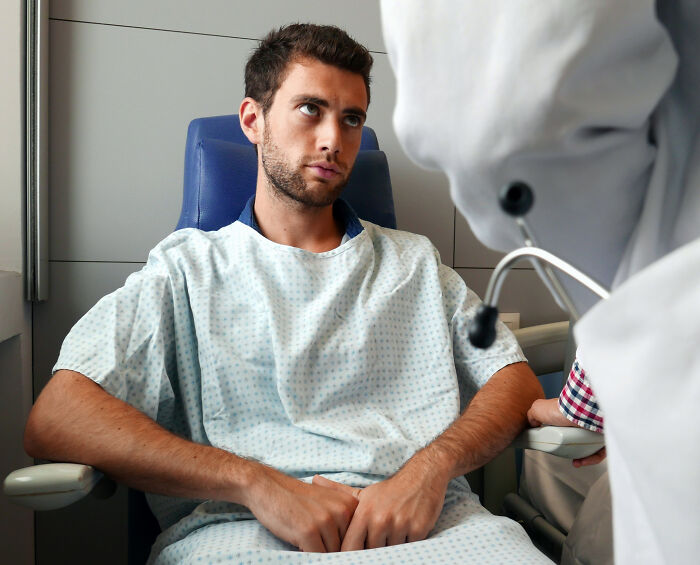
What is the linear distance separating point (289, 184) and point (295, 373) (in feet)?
1.50

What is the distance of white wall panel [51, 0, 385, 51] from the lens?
5.92ft

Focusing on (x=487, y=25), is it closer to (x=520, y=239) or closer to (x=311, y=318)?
(x=520, y=239)

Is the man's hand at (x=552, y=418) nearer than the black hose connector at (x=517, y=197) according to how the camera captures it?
No

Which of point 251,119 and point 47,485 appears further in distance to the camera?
point 251,119

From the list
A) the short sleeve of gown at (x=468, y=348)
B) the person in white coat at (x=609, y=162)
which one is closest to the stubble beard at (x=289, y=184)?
the short sleeve of gown at (x=468, y=348)

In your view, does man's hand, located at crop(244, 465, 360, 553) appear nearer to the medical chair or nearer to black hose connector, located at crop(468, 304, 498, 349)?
the medical chair

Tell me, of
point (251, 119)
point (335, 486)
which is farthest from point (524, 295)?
point (335, 486)

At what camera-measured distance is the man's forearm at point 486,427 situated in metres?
1.24

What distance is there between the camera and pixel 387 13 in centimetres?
43

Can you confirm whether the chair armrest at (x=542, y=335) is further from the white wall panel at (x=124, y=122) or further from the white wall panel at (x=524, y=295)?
the white wall panel at (x=124, y=122)

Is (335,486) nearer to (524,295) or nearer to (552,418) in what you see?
(552,418)

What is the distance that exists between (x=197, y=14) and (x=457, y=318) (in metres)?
1.13

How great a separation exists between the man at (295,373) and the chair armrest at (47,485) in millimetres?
109

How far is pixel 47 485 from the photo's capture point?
0.99 metres
